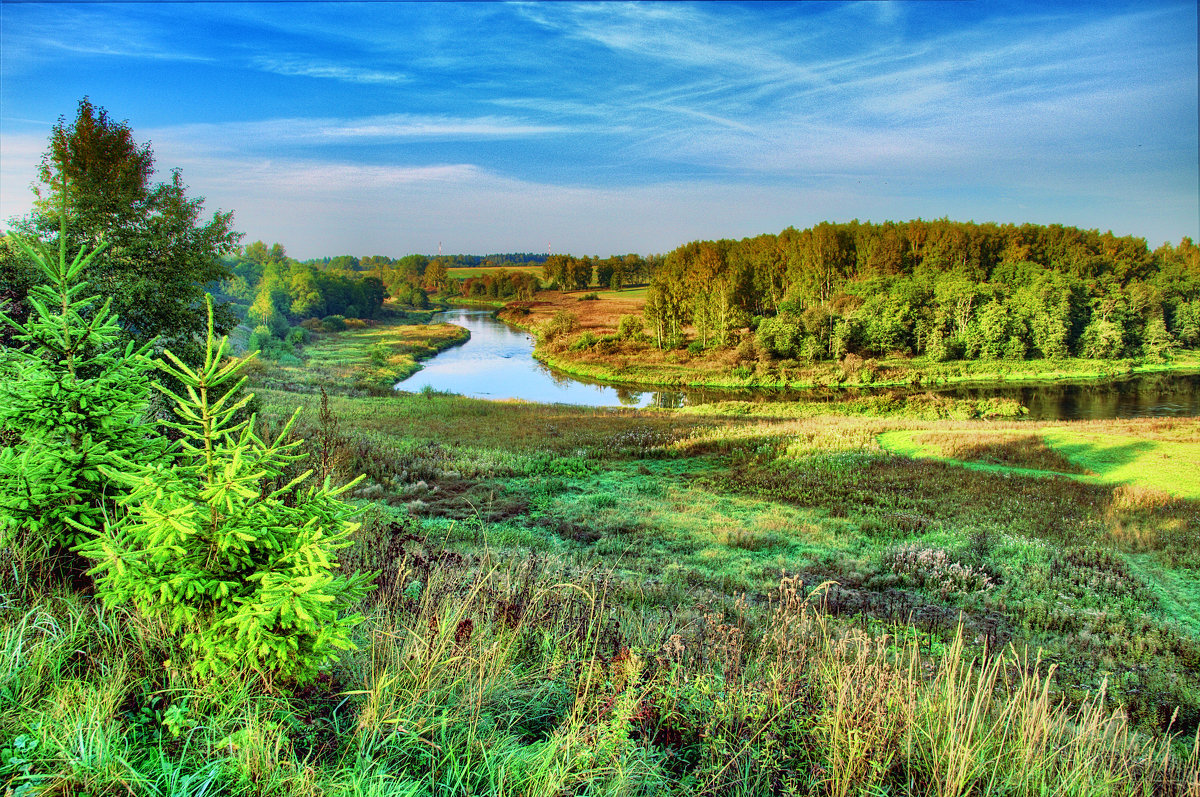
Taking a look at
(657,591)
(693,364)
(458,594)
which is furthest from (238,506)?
(693,364)

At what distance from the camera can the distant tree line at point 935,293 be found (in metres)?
53.2

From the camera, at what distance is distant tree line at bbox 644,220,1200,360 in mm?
53250

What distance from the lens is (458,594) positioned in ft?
14.9

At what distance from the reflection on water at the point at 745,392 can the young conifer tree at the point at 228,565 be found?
3441 cm

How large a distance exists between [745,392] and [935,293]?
2779cm

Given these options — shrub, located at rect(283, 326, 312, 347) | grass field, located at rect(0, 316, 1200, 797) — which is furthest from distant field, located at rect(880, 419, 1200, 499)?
shrub, located at rect(283, 326, 312, 347)

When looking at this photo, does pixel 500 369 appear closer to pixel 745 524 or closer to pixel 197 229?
pixel 197 229

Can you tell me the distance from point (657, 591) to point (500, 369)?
50.7m

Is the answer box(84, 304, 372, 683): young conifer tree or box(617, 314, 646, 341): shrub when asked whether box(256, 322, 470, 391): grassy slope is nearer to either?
box(617, 314, 646, 341): shrub

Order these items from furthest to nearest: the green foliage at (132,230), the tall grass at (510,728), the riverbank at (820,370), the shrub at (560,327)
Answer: the shrub at (560,327) < the riverbank at (820,370) < the green foliage at (132,230) < the tall grass at (510,728)

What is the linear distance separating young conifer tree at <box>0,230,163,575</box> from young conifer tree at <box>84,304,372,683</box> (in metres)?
0.75

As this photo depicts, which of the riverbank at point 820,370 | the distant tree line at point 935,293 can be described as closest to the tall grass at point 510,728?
the riverbank at point 820,370

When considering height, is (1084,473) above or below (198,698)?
below

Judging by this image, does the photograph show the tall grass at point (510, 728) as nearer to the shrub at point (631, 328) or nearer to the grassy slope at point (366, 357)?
the grassy slope at point (366, 357)
